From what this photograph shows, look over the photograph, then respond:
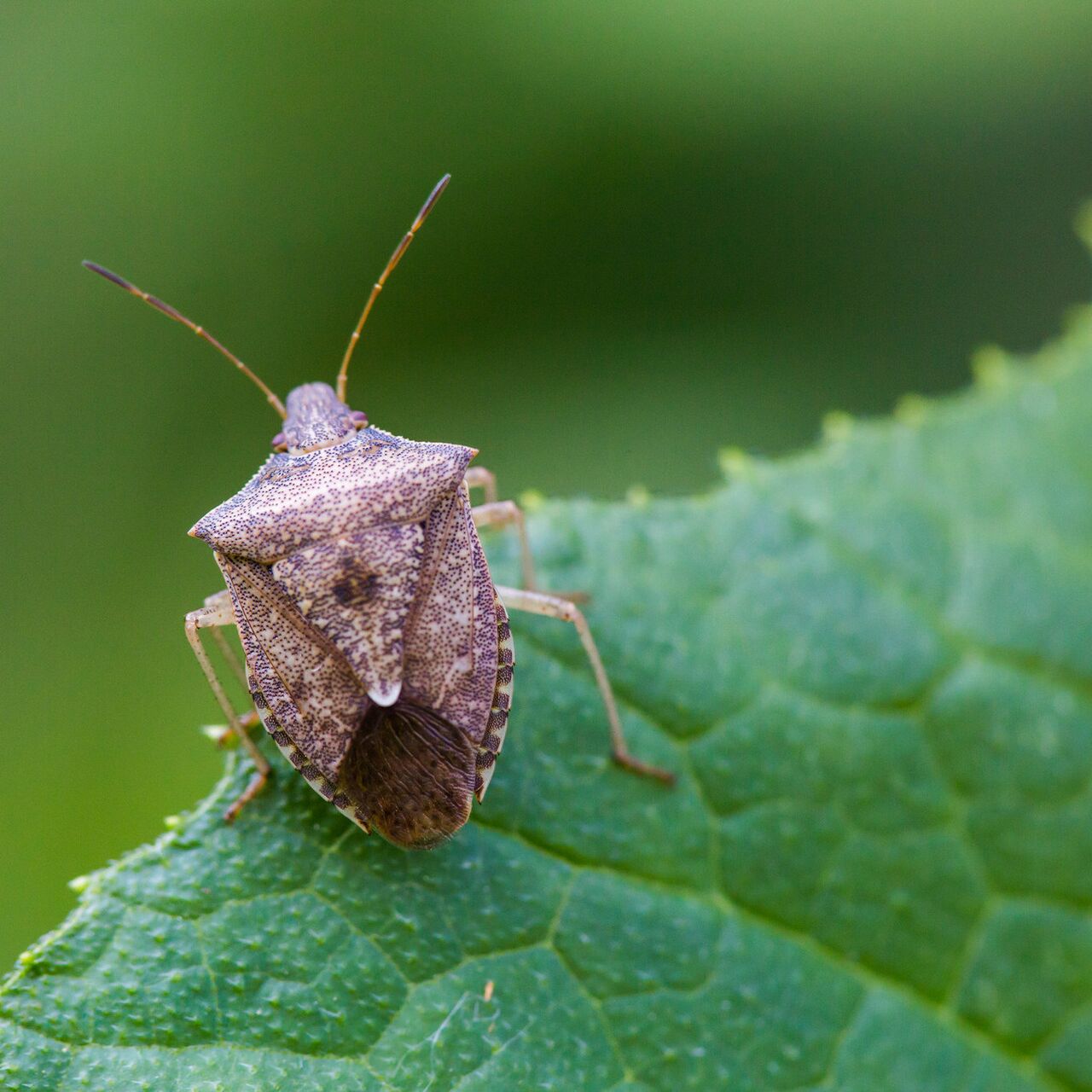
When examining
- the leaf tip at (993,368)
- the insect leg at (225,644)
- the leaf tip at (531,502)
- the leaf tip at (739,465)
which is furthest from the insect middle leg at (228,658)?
the leaf tip at (993,368)

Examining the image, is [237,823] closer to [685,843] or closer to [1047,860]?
[685,843]

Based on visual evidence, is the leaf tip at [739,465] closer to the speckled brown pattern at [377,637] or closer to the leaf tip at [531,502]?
the leaf tip at [531,502]

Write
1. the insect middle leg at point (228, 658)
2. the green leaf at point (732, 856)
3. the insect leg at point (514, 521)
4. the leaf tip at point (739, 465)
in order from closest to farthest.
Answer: the green leaf at point (732, 856), the insect middle leg at point (228, 658), the leaf tip at point (739, 465), the insect leg at point (514, 521)

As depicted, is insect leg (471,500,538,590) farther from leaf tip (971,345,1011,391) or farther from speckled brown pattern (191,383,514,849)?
leaf tip (971,345,1011,391)

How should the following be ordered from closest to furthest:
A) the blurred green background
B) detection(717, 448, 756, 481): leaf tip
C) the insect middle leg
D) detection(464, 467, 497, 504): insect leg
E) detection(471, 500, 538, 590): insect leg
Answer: the insect middle leg < detection(717, 448, 756, 481): leaf tip < detection(471, 500, 538, 590): insect leg < detection(464, 467, 497, 504): insect leg < the blurred green background

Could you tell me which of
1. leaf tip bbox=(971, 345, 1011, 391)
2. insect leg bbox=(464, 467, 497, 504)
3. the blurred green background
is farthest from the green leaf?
the blurred green background

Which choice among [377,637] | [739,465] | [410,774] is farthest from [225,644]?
[739,465]

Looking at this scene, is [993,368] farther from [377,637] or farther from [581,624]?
[377,637]
